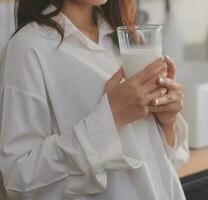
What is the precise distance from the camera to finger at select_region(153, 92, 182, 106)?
86cm

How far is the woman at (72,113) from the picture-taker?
82cm

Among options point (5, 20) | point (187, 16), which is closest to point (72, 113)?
point (5, 20)

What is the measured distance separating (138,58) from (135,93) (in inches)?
2.7

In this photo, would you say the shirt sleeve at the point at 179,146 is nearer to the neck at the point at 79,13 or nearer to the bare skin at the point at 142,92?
the bare skin at the point at 142,92

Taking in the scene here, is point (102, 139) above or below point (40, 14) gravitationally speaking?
below

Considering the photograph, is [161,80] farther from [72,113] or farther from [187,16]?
[187,16]

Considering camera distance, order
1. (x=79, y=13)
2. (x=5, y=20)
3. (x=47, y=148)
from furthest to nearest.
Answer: (x=5, y=20)
(x=79, y=13)
(x=47, y=148)

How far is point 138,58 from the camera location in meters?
0.85

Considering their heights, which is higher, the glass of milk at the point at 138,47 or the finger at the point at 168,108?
the glass of milk at the point at 138,47

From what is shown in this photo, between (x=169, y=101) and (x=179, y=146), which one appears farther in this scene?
(x=179, y=146)

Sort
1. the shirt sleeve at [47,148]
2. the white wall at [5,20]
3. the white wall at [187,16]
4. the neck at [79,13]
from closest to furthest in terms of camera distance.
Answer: the shirt sleeve at [47,148] < the neck at [79,13] < the white wall at [5,20] < the white wall at [187,16]

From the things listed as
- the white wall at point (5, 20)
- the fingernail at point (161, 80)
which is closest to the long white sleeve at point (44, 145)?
the fingernail at point (161, 80)

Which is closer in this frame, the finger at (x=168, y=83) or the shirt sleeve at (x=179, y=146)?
the finger at (x=168, y=83)

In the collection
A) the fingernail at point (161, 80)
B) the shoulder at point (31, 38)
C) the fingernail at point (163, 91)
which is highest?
the shoulder at point (31, 38)
